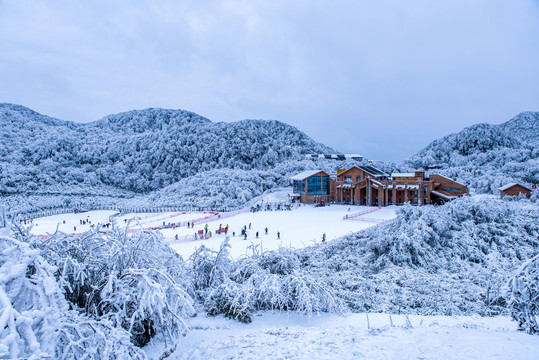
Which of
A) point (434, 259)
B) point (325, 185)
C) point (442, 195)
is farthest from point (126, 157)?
point (434, 259)

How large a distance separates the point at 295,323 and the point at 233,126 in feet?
326

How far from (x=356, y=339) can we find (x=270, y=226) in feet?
66.8

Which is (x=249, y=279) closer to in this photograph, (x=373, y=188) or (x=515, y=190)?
(x=373, y=188)

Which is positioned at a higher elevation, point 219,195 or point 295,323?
point 219,195

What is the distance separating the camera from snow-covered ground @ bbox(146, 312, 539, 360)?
5828 millimetres

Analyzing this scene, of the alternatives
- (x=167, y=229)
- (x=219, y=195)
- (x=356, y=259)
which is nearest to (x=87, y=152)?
(x=219, y=195)

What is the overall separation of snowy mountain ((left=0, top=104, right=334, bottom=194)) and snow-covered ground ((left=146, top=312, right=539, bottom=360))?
A: 229 ft

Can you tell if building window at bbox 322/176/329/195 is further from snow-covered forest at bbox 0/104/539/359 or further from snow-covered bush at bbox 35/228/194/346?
snow-covered bush at bbox 35/228/194/346

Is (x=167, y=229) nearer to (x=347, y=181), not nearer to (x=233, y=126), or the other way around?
(x=347, y=181)

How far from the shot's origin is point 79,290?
593 cm

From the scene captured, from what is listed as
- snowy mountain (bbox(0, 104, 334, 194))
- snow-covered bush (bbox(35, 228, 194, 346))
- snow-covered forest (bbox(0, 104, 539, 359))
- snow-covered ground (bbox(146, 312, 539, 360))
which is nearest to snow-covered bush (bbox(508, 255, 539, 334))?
snow-covered forest (bbox(0, 104, 539, 359))

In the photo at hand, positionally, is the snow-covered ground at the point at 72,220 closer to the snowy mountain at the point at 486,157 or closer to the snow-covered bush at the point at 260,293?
the snow-covered bush at the point at 260,293

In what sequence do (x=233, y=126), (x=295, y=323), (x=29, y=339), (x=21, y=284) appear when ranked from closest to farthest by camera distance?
(x=29, y=339), (x=21, y=284), (x=295, y=323), (x=233, y=126)

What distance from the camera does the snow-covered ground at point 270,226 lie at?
20781 millimetres
